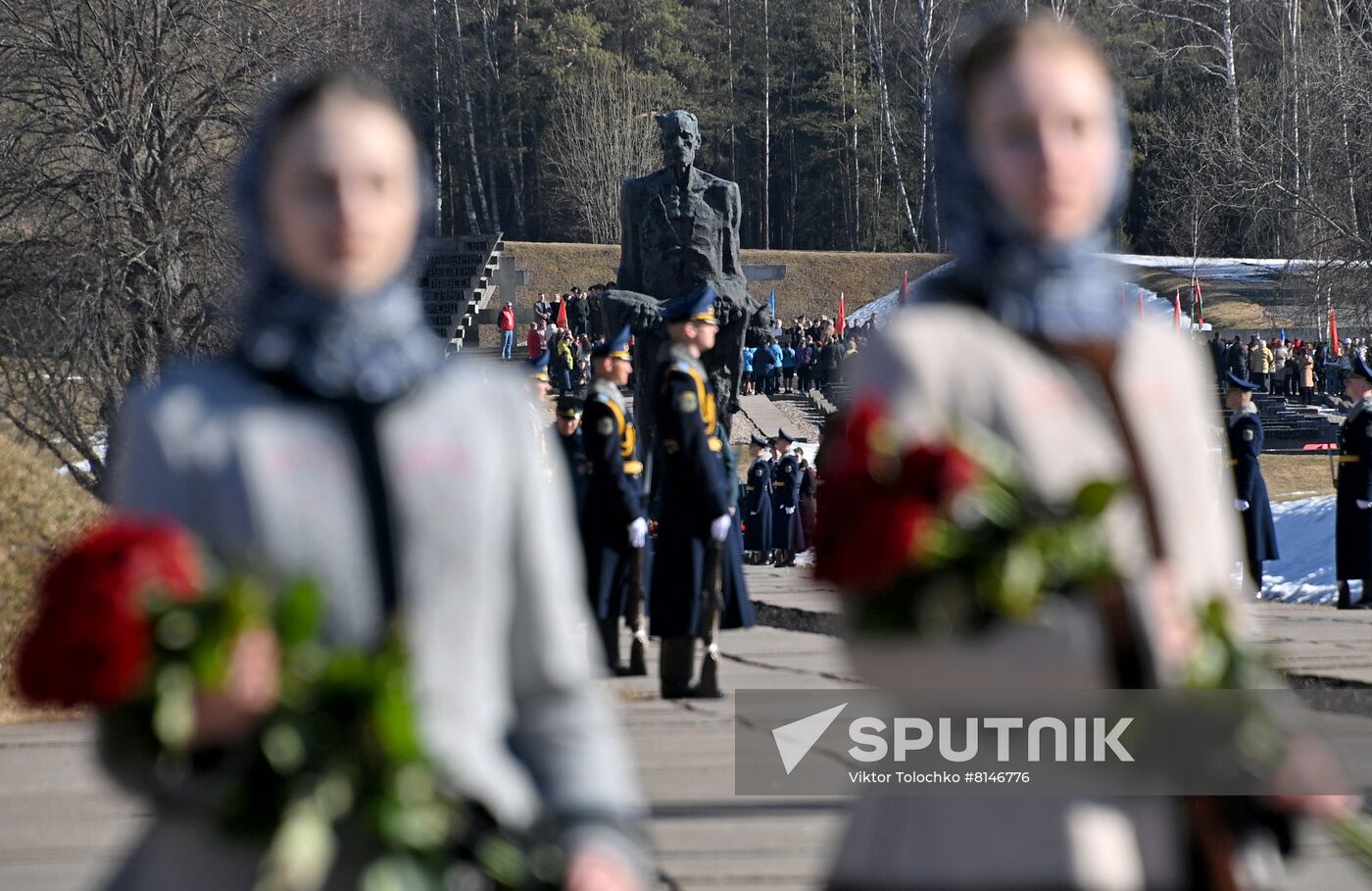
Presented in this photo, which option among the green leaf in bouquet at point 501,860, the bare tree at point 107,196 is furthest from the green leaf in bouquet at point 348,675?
the bare tree at point 107,196

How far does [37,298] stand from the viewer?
15.6m

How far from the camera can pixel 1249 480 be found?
15234mm

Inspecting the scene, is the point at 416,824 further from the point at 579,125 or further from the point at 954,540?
the point at 579,125

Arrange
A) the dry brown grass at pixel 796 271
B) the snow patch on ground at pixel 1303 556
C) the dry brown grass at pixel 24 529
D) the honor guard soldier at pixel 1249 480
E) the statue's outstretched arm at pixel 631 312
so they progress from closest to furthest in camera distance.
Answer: the dry brown grass at pixel 24 529 < the statue's outstretched arm at pixel 631 312 < the honor guard soldier at pixel 1249 480 < the snow patch on ground at pixel 1303 556 < the dry brown grass at pixel 796 271

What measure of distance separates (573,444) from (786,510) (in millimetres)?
11351

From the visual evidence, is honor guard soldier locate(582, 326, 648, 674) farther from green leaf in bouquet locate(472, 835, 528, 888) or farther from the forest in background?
green leaf in bouquet locate(472, 835, 528, 888)

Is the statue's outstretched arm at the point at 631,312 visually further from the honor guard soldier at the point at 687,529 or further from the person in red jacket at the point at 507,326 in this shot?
the person in red jacket at the point at 507,326

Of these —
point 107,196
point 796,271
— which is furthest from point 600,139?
point 107,196

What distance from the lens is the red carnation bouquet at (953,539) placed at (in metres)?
2.00

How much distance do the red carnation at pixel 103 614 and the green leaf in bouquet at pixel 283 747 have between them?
0.43 feet

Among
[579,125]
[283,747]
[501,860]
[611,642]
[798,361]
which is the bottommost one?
[798,361]

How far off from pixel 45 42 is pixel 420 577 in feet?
51.8

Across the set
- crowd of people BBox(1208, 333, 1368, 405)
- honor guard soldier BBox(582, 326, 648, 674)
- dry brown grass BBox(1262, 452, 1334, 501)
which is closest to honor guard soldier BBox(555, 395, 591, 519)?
honor guard soldier BBox(582, 326, 648, 674)

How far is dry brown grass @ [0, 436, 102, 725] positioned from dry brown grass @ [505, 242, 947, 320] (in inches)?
1973
